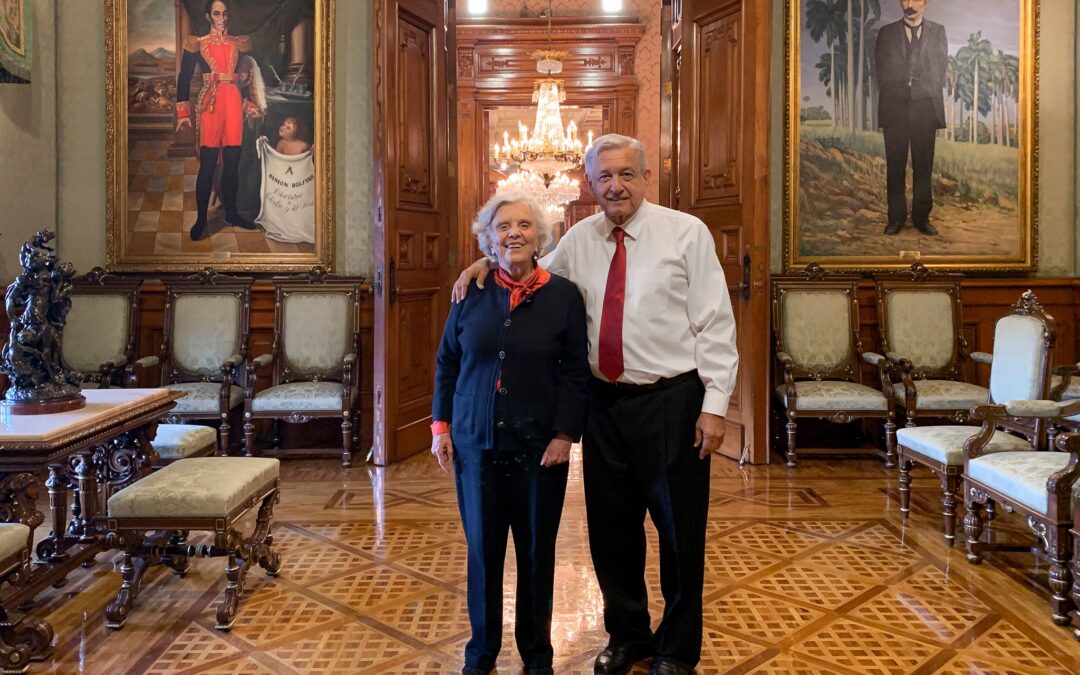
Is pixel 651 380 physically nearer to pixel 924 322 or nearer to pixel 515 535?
pixel 515 535

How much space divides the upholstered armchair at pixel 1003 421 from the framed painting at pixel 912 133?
1989 millimetres

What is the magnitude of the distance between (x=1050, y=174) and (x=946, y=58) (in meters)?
1.17

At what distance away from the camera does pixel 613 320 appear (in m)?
2.71

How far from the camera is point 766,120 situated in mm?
5711

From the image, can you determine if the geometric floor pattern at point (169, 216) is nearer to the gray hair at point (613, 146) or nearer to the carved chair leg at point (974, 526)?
the gray hair at point (613, 146)

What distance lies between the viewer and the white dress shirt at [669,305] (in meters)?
2.68

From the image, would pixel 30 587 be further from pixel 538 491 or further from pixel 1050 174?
pixel 1050 174

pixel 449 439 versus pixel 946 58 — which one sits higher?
pixel 946 58

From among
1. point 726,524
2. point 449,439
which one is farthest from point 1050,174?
point 449,439

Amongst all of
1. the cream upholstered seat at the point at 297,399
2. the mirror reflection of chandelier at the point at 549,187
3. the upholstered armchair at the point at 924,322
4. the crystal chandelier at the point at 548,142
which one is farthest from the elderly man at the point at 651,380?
the mirror reflection of chandelier at the point at 549,187

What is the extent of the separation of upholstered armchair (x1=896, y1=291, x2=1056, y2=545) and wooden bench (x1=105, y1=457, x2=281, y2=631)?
3210 mm

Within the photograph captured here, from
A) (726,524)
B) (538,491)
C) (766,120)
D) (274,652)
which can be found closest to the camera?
(538,491)

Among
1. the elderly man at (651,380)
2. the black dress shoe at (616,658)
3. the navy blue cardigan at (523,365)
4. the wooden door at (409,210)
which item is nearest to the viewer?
the navy blue cardigan at (523,365)

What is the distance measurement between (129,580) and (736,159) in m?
4.41
